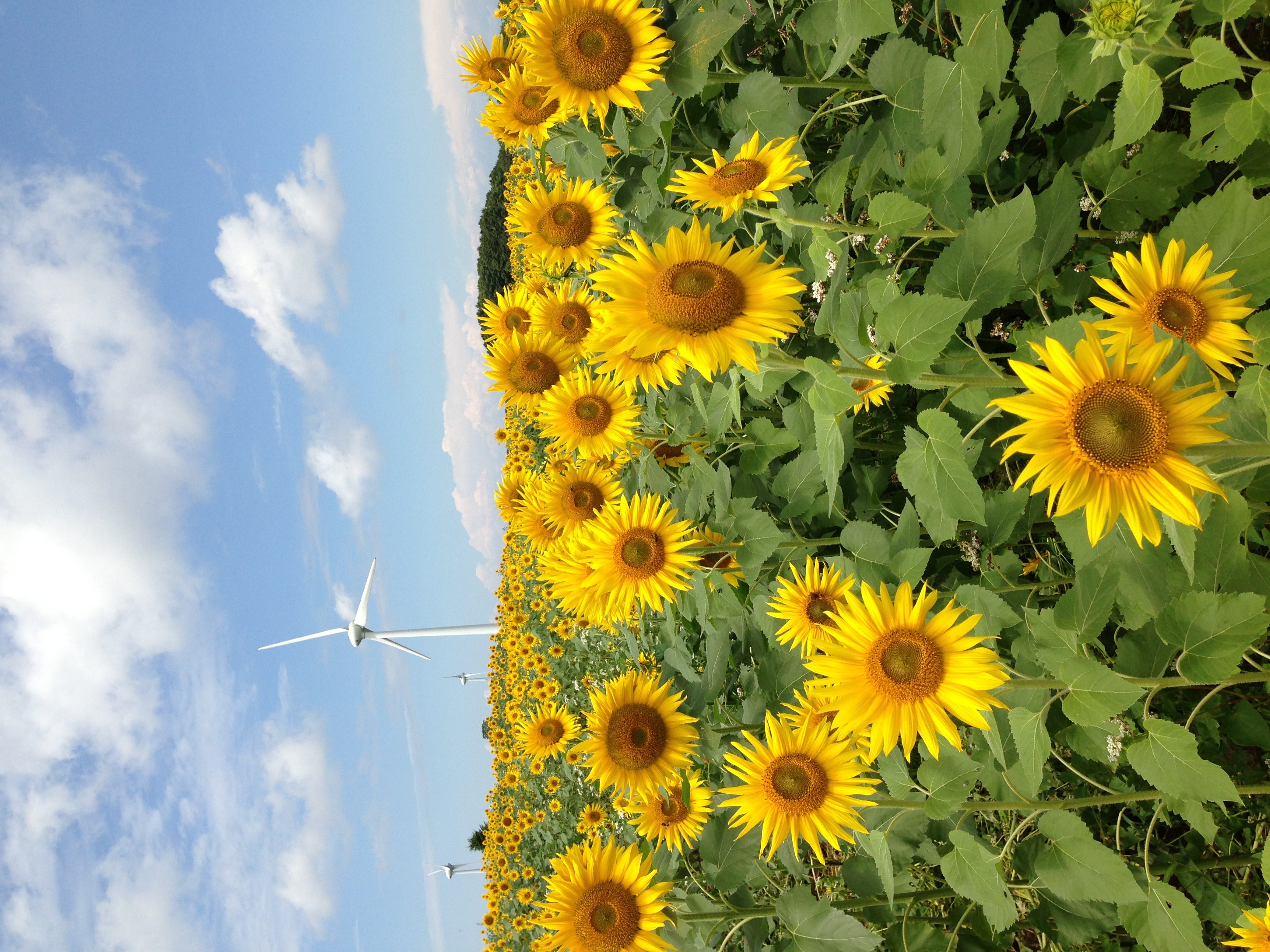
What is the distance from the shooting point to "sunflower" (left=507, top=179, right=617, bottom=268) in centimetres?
338

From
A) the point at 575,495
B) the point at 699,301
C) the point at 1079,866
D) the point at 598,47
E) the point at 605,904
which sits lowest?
the point at 1079,866

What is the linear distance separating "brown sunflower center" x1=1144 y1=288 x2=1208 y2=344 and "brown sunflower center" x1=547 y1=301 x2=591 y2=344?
2.22m

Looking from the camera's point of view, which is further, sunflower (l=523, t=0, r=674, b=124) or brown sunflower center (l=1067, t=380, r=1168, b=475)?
sunflower (l=523, t=0, r=674, b=124)

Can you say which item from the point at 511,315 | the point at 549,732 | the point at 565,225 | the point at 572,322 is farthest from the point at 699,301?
the point at 549,732

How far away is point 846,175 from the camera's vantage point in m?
2.32

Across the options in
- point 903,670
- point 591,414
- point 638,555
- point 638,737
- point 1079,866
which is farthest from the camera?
point 591,414

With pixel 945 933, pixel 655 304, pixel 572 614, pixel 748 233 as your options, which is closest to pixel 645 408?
pixel 748 233

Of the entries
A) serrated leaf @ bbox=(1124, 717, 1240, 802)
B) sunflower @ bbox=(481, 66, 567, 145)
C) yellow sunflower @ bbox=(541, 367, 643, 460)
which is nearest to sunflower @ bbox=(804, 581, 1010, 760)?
serrated leaf @ bbox=(1124, 717, 1240, 802)

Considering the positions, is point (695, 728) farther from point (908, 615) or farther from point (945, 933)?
point (908, 615)

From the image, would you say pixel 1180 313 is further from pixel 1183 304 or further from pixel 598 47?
pixel 598 47

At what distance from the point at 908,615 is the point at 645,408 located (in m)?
1.99

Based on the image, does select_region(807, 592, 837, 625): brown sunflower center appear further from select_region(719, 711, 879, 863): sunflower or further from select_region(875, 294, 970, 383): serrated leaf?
select_region(875, 294, 970, 383): serrated leaf

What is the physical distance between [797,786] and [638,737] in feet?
2.53

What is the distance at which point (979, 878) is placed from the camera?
2.04 metres
